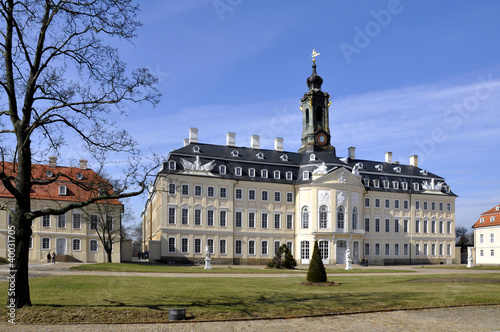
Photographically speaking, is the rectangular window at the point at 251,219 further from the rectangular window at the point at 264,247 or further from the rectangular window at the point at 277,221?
the rectangular window at the point at 277,221

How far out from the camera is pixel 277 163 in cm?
5897

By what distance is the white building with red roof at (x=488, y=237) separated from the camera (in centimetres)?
7200

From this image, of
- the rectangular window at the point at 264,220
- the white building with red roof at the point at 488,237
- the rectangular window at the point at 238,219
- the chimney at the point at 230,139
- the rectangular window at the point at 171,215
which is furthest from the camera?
the white building with red roof at the point at 488,237

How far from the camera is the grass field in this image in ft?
44.2

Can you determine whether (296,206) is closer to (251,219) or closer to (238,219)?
(251,219)

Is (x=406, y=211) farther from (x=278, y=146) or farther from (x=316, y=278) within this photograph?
(x=316, y=278)

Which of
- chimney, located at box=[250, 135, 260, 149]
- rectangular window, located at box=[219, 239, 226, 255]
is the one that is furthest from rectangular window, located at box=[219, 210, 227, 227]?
chimney, located at box=[250, 135, 260, 149]

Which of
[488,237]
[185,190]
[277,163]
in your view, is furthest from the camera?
[488,237]

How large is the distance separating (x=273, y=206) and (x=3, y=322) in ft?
151

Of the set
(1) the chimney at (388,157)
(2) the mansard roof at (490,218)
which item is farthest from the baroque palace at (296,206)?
(2) the mansard roof at (490,218)

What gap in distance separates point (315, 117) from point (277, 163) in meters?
9.47

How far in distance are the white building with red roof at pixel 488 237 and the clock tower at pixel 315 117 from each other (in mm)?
29840

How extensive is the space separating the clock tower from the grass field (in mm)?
41087

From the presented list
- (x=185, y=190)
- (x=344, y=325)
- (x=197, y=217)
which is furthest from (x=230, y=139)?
(x=344, y=325)
